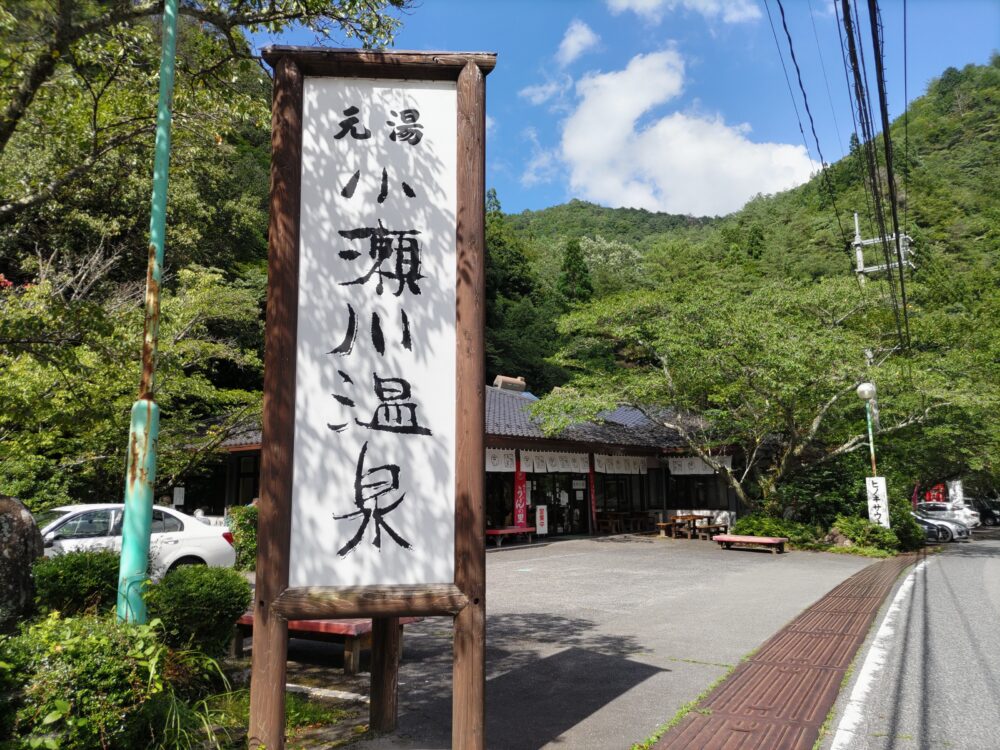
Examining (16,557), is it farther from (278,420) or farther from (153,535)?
(153,535)

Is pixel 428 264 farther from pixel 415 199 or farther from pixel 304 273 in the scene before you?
pixel 304 273

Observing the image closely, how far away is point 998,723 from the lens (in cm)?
477

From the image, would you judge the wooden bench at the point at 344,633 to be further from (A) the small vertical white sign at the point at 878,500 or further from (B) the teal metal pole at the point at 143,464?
(A) the small vertical white sign at the point at 878,500

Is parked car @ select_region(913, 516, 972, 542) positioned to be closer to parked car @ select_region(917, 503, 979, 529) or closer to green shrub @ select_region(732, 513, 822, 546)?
parked car @ select_region(917, 503, 979, 529)

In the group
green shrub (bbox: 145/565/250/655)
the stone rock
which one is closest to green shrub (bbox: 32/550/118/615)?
the stone rock

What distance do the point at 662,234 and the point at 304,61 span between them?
70156mm

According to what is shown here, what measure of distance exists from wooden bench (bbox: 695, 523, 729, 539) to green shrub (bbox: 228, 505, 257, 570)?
14.1 m

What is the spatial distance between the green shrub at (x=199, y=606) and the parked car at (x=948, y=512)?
87.7 feet

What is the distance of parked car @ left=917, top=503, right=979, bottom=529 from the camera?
1034 inches

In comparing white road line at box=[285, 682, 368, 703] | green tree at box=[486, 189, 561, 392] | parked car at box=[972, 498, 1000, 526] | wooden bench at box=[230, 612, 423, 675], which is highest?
green tree at box=[486, 189, 561, 392]

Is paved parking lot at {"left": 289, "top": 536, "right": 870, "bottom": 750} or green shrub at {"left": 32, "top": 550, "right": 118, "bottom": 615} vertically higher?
green shrub at {"left": 32, "top": 550, "right": 118, "bottom": 615}

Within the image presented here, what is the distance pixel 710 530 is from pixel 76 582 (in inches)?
767

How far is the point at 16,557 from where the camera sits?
18.2ft

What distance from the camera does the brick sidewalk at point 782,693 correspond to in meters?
4.48
